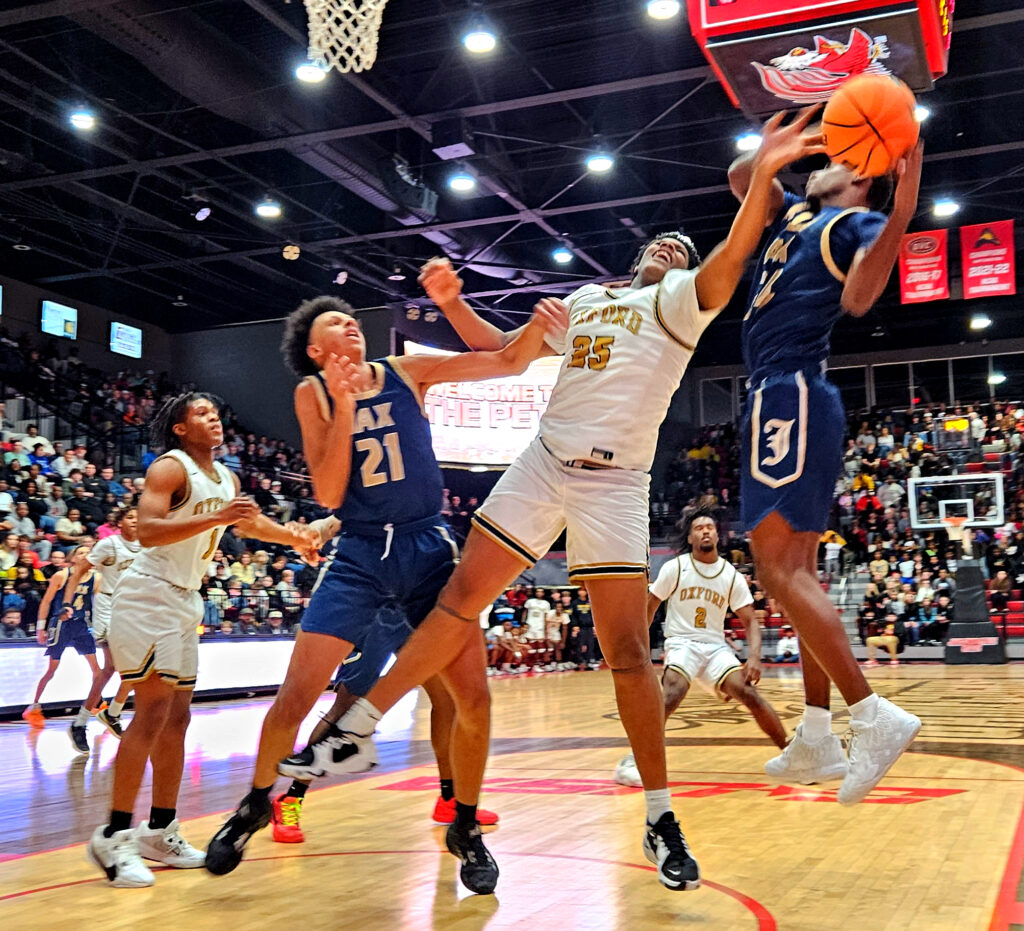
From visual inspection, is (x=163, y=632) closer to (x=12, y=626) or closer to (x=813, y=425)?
(x=813, y=425)

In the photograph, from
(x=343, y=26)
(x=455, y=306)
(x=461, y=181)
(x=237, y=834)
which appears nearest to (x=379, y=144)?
(x=461, y=181)

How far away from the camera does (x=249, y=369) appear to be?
78.7ft

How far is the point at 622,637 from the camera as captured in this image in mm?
3633

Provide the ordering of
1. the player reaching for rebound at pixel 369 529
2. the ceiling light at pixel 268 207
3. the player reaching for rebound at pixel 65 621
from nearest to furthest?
the player reaching for rebound at pixel 369 529
the player reaching for rebound at pixel 65 621
the ceiling light at pixel 268 207

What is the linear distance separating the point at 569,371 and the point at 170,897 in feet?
7.59

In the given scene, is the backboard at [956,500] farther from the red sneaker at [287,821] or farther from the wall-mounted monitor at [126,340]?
the red sneaker at [287,821]

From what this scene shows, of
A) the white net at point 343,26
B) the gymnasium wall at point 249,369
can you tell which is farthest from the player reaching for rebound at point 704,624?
the gymnasium wall at point 249,369

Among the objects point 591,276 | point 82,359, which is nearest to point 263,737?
point 591,276

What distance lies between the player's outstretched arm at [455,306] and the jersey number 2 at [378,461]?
20.5 inches

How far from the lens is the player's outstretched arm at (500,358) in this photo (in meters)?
3.98

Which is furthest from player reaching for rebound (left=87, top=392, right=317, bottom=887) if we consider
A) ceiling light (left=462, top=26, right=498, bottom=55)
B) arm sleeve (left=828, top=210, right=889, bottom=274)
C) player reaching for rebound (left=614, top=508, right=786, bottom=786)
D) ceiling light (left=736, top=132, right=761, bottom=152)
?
ceiling light (left=736, top=132, right=761, bottom=152)

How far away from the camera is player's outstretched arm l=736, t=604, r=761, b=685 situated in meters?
6.32

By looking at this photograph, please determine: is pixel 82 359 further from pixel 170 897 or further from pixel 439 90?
pixel 170 897

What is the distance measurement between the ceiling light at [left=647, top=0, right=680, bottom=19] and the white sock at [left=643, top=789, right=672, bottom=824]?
10.1 metres
